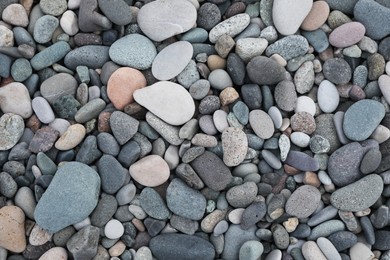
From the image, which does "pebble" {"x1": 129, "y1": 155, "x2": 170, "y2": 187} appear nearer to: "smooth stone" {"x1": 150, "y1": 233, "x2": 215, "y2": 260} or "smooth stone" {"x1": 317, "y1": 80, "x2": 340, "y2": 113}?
"smooth stone" {"x1": 150, "y1": 233, "x2": 215, "y2": 260}

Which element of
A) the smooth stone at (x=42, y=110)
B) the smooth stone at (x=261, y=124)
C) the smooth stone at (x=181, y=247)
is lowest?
the smooth stone at (x=181, y=247)

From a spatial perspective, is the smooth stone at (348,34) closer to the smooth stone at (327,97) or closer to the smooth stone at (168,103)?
the smooth stone at (327,97)

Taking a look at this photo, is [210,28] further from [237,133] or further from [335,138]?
[335,138]

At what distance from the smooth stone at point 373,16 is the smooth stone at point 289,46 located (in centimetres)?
17

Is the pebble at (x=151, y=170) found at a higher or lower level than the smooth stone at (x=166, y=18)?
lower

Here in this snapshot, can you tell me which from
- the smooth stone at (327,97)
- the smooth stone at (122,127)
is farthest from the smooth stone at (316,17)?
the smooth stone at (122,127)

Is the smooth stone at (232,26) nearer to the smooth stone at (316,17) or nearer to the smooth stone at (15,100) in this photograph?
the smooth stone at (316,17)

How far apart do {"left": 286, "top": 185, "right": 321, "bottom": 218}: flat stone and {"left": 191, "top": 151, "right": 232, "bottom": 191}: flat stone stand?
0.17m

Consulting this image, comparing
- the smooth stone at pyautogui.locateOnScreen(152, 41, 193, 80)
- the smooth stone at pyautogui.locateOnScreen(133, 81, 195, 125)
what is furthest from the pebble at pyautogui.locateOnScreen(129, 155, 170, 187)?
the smooth stone at pyautogui.locateOnScreen(152, 41, 193, 80)

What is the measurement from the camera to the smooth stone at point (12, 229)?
114 centimetres

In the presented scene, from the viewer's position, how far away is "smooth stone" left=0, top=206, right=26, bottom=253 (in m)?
1.14

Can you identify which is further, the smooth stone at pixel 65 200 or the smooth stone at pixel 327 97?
the smooth stone at pixel 327 97

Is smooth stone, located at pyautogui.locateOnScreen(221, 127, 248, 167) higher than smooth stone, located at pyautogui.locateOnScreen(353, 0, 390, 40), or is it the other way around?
smooth stone, located at pyautogui.locateOnScreen(353, 0, 390, 40)

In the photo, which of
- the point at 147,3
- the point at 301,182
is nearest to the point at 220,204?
the point at 301,182
